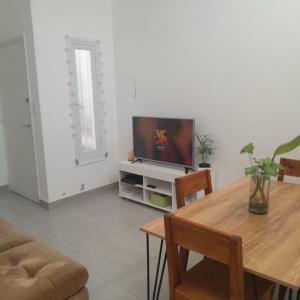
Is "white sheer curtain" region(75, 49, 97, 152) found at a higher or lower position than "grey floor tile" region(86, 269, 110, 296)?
higher

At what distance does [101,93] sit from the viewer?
4312 millimetres

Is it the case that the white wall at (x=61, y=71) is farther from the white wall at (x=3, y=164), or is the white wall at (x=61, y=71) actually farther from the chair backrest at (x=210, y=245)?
the chair backrest at (x=210, y=245)

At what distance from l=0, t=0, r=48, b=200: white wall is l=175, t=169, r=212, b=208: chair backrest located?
231cm

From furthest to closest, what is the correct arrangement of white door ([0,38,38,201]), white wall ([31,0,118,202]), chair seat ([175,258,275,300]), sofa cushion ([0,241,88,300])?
white door ([0,38,38,201]) < white wall ([31,0,118,202]) < sofa cushion ([0,241,88,300]) < chair seat ([175,258,275,300])

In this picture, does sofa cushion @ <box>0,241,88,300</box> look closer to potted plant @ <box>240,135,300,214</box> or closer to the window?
potted plant @ <box>240,135,300,214</box>

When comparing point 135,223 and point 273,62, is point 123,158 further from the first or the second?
point 273,62

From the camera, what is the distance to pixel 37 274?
1794 millimetres

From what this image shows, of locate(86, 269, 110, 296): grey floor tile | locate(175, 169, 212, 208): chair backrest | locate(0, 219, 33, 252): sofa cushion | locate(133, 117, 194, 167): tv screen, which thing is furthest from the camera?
locate(133, 117, 194, 167): tv screen

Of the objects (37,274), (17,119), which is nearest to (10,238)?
(37,274)

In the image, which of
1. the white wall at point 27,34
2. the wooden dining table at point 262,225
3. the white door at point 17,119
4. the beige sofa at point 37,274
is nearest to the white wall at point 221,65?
the wooden dining table at point 262,225

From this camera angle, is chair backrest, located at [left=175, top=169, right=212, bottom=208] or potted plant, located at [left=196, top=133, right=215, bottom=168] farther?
potted plant, located at [left=196, top=133, right=215, bottom=168]

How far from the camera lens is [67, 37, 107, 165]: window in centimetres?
396

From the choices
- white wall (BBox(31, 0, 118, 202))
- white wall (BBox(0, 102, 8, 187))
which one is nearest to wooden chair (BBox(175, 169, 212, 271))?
white wall (BBox(31, 0, 118, 202))

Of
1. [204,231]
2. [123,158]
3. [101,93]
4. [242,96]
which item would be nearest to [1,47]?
[101,93]
